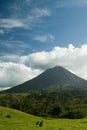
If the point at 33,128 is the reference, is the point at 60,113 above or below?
above

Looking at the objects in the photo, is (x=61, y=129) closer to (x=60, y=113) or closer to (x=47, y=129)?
(x=47, y=129)

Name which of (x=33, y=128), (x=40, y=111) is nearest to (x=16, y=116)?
(x=33, y=128)

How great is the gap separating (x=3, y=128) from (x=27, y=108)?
11380 centimetres

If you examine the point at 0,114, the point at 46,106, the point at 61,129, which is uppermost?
the point at 46,106

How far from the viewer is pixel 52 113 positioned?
143375 mm

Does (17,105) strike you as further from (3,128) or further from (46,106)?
(3,128)

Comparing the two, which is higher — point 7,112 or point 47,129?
point 7,112

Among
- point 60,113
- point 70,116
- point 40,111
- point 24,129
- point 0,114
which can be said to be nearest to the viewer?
point 24,129

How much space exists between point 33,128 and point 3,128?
521 centimetres

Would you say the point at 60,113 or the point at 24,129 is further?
the point at 60,113

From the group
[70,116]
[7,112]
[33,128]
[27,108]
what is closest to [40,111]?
[27,108]

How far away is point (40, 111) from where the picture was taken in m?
156

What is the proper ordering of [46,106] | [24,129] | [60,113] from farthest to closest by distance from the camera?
1. [46,106]
2. [60,113]
3. [24,129]

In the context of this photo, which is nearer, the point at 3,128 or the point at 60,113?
the point at 3,128
